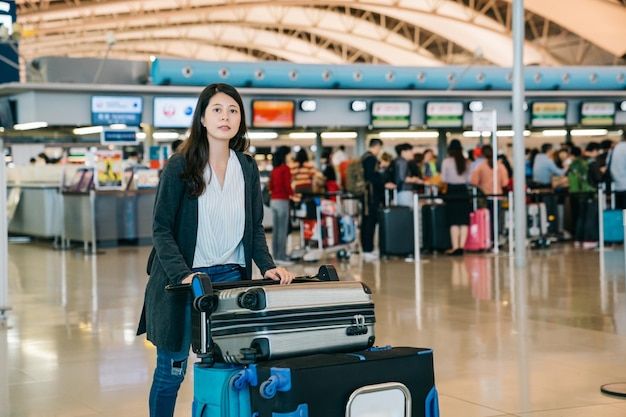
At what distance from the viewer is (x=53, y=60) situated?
57.3 feet

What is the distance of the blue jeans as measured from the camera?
3.67m

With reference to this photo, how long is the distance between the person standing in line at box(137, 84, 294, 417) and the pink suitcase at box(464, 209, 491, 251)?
11.5 meters

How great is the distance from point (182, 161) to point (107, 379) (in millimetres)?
2839

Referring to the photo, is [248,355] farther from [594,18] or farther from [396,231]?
[594,18]

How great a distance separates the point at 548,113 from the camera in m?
20.5

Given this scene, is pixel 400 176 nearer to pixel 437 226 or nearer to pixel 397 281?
pixel 437 226

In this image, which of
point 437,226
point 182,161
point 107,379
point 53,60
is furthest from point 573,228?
point 182,161

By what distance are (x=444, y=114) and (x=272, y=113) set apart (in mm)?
3655

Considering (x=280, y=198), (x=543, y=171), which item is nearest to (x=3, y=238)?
(x=280, y=198)

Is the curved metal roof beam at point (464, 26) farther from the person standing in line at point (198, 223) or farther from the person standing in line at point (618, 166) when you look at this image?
the person standing in line at point (198, 223)

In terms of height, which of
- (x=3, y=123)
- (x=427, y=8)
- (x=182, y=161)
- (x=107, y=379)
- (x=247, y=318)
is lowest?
(x=107, y=379)

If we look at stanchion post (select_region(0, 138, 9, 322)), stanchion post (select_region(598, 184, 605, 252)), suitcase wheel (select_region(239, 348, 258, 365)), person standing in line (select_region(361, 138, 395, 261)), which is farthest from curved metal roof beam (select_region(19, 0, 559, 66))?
suitcase wheel (select_region(239, 348, 258, 365))

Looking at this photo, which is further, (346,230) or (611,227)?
A: (611,227)

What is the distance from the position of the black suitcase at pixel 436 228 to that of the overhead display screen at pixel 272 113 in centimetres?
441
